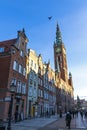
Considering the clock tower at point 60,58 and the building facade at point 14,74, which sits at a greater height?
the clock tower at point 60,58

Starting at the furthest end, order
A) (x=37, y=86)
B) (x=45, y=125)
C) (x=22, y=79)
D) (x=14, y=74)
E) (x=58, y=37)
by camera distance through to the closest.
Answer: (x=58, y=37) < (x=37, y=86) < (x=22, y=79) < (x=14, y=74) < (x=45, y=125)

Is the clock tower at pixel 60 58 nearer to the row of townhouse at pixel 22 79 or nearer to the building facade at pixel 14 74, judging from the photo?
the row of townhouse at pixel 22 79

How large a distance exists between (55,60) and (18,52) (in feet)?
200

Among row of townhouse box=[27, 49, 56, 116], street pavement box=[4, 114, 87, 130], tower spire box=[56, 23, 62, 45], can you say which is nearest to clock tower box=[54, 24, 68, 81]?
tower spire box=[56, 23, 62, 45]

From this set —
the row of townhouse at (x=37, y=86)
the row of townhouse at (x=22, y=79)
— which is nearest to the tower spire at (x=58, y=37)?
the row of townhouse at (x=37, y=86)

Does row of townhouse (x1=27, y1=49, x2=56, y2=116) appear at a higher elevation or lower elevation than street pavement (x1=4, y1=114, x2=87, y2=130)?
higher

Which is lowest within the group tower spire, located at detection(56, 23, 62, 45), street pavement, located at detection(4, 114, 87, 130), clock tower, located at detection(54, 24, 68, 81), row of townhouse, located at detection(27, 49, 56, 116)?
street pavement, located at detection(4, 114, 87, 130)

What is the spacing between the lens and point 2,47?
30.4 metres

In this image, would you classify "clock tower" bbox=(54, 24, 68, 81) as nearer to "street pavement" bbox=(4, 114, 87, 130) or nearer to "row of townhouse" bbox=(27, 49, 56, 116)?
"row of townhouse" bbox=(27, 49, 56, 116)

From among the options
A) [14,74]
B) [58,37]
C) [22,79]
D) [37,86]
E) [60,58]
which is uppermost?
[58,37]

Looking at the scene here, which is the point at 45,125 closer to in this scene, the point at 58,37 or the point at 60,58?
the point at 60,58

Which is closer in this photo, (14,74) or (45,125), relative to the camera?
(45,125)

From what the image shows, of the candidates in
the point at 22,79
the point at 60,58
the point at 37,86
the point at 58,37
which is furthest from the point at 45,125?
the point at 58,37

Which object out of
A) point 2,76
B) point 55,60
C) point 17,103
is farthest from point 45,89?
point 55,60
